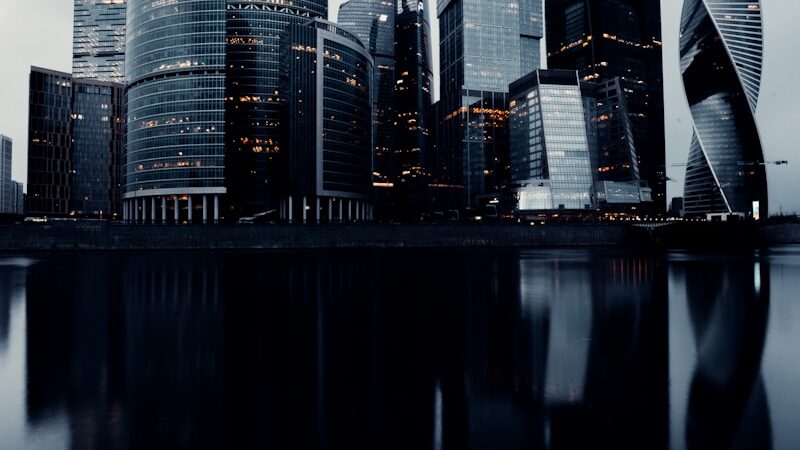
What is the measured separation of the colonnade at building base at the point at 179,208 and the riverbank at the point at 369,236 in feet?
227

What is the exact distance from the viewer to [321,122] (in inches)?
6156

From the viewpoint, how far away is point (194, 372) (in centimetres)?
1272

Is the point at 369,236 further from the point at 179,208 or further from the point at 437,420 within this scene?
the point at 179,208

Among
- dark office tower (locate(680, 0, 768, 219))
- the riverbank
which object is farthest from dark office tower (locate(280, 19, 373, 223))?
dark office tower (locate(680, 0, 768, 219))

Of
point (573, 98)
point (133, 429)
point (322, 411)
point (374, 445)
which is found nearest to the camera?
point (374, 445)

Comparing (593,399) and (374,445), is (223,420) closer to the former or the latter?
(374,445)

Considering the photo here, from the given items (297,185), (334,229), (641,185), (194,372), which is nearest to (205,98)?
(297,185)

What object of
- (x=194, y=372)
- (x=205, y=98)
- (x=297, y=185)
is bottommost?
(x=194, y=372)

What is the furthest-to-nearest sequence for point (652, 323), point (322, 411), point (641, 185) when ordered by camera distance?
1. point (641, 185)
2. point (652, 323)
3. point (322, 411)

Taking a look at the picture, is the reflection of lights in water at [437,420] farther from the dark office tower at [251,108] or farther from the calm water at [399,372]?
the dark office tower at [251,108]

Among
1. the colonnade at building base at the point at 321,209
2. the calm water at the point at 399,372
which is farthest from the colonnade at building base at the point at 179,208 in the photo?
the calm water at the point at 399,372

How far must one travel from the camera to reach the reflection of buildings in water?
8602 mm

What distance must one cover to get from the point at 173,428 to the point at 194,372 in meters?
4.04

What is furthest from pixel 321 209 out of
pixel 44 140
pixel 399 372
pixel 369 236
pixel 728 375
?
pixel 728 375
